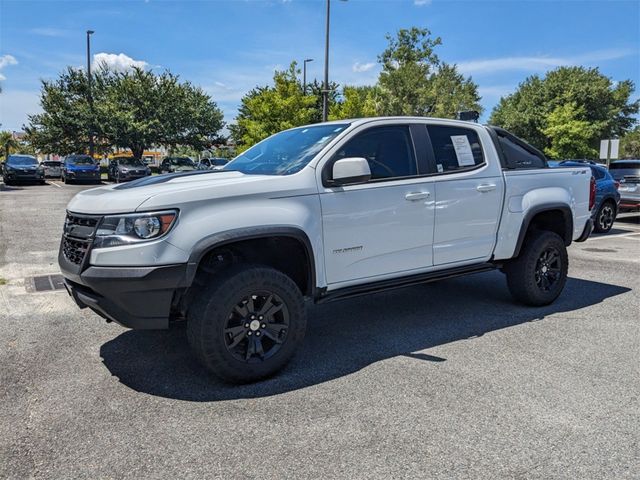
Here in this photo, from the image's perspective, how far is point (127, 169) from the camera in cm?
2770

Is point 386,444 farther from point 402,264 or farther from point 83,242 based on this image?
point 83,242

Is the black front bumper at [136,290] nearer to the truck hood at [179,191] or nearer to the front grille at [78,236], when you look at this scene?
the front grille at [78,236]

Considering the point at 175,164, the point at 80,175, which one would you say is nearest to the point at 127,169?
the point at 80,175

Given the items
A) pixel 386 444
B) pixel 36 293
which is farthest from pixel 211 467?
pixel 36 293

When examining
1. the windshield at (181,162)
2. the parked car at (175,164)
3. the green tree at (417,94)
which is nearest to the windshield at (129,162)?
the parked car at (175,164)

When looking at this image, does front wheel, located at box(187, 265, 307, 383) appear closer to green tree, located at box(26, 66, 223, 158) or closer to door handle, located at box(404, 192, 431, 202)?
door handle, located at box(404, 192, 431, 202)

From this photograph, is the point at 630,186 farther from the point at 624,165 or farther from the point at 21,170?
the point at 21,170

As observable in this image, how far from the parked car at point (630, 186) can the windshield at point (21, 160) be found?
25.6 meters

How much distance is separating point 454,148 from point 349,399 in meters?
2.62

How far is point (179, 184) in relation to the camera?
359 cm

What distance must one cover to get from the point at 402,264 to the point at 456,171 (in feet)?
3.51

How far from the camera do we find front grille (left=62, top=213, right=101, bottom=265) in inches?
135

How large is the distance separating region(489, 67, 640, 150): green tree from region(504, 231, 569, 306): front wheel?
3978 cm

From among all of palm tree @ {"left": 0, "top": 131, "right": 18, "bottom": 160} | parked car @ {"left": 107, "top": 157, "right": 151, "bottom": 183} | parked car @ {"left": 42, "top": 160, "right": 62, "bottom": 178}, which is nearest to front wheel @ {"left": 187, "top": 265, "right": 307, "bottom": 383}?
parked car @ {"left": 107, "top": 157, "right": 151, "bottom": 183}
